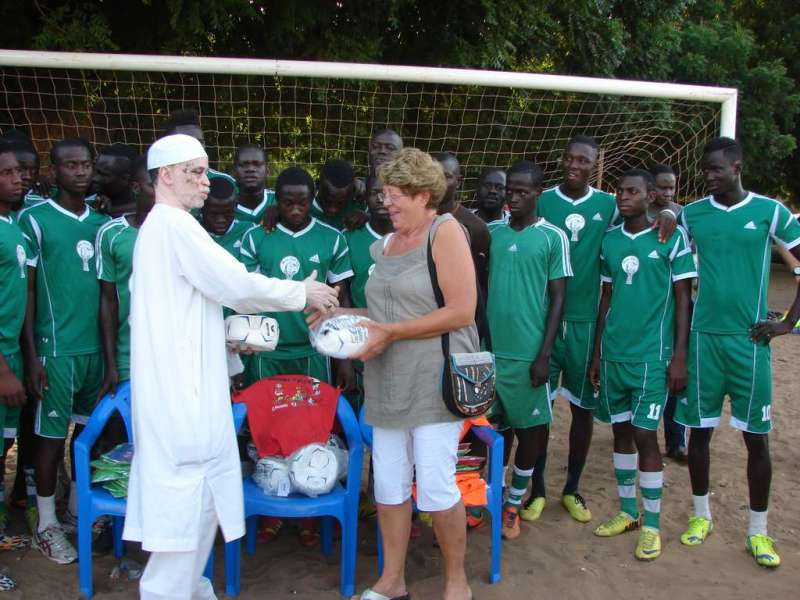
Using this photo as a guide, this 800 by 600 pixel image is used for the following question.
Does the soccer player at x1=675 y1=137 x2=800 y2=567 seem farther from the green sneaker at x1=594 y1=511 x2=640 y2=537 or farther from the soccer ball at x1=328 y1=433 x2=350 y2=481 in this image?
the soccer ball at x1=328 y1=433 x2=350 y2=481

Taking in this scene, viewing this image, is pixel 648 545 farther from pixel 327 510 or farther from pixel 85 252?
pixel 85 252

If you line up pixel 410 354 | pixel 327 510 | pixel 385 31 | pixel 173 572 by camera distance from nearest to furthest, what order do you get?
pixel 173 572 → pixel 410 354 → pixel 327 510 → pixel 385 31

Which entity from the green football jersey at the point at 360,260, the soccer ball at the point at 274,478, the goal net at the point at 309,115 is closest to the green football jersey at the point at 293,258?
the green football jersey at the point at 360,260

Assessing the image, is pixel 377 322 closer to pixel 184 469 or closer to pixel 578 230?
pixel 184 469

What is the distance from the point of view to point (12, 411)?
4004 millimetres

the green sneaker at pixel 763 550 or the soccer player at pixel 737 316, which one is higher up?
the soccer player at pixel 737 316

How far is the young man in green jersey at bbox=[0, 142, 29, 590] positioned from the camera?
3.78 metres

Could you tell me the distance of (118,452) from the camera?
386cm

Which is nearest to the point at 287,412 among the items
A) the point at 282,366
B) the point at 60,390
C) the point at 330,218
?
the point at 282,366

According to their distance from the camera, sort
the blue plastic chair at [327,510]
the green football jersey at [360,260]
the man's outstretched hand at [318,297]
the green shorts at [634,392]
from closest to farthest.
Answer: the man's outstretched hand at [318,297], the blue plastic chair at [327,510], the green shorts at [634,392], the green football jersey at [360,260]

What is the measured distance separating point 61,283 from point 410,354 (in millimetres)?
1971

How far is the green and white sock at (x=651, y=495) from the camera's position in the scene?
4328mm

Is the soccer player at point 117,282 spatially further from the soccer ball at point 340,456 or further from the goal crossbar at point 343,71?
the goal crossbar at point 343,71

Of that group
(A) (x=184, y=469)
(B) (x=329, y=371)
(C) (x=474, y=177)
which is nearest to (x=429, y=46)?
(C) (x=474, y=177)
